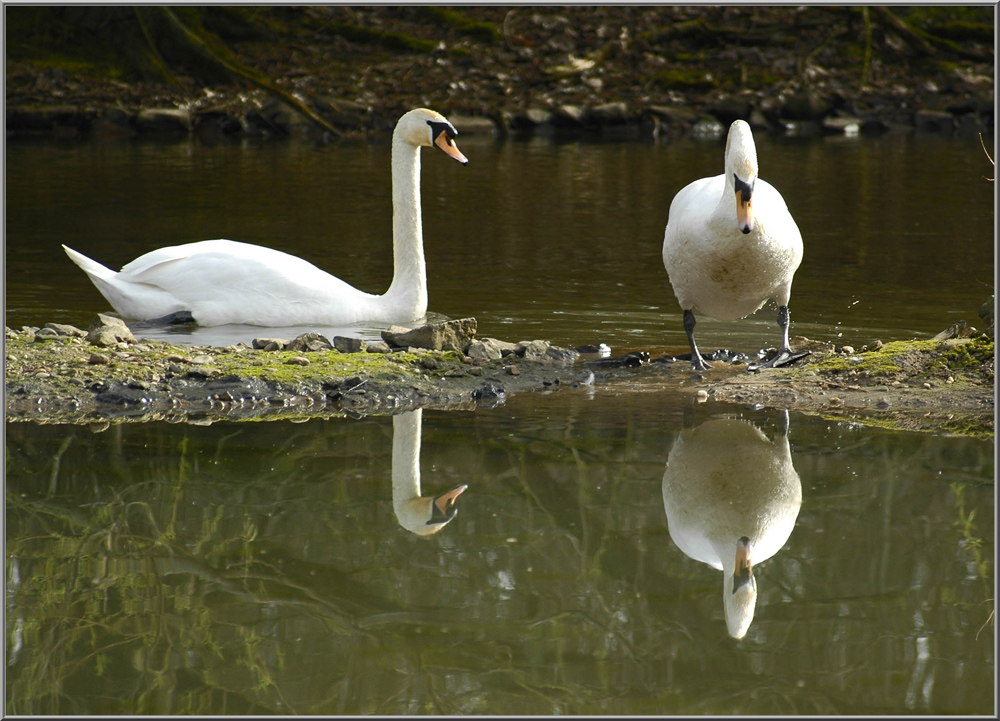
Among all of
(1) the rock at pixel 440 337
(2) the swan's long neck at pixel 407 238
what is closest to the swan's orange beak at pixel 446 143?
(2) the swan's long neck at pixel 407 238

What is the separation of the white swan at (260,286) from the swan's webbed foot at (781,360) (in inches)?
93.2

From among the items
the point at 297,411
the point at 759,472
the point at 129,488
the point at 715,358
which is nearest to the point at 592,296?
the point at 715,358

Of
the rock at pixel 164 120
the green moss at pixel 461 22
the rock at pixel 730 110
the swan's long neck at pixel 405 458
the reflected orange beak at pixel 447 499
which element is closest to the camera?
the reflected orange beak at pixel 447 499

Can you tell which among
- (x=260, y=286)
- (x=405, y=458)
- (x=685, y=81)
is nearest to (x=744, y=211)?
(x=405, y=458)

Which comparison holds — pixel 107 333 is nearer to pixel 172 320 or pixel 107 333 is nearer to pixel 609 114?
pixel 172 320

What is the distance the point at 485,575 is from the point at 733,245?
9.64 ft

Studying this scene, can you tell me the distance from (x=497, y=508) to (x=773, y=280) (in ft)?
9.09

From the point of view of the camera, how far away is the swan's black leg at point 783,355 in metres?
6.10

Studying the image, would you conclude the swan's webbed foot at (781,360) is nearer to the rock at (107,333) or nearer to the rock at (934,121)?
the rock at (107,333)

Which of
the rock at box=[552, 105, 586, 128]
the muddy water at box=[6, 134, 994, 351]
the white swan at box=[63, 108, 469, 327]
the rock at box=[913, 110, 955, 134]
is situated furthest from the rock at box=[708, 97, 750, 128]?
the white swan at box=[63, 108, 469, 327]

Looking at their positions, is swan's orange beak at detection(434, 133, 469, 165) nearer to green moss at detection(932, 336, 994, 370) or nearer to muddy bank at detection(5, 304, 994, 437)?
muddy bank at detection(5, 304, 994, 437)

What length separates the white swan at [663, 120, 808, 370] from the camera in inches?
219

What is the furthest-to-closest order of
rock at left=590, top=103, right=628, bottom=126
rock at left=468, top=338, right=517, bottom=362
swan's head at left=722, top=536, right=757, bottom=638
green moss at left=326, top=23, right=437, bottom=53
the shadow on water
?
green moss at left=326, top=23, right=437, bottom=53
rock at left=590, top=103, right=628, bottom=126
rock at left=468, top=338, right=517, bottom=362
swan's head at left=722, top=536, right=757, bottom=638
the shadow on water

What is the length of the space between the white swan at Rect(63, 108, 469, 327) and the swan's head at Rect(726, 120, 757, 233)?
8.62 feet
